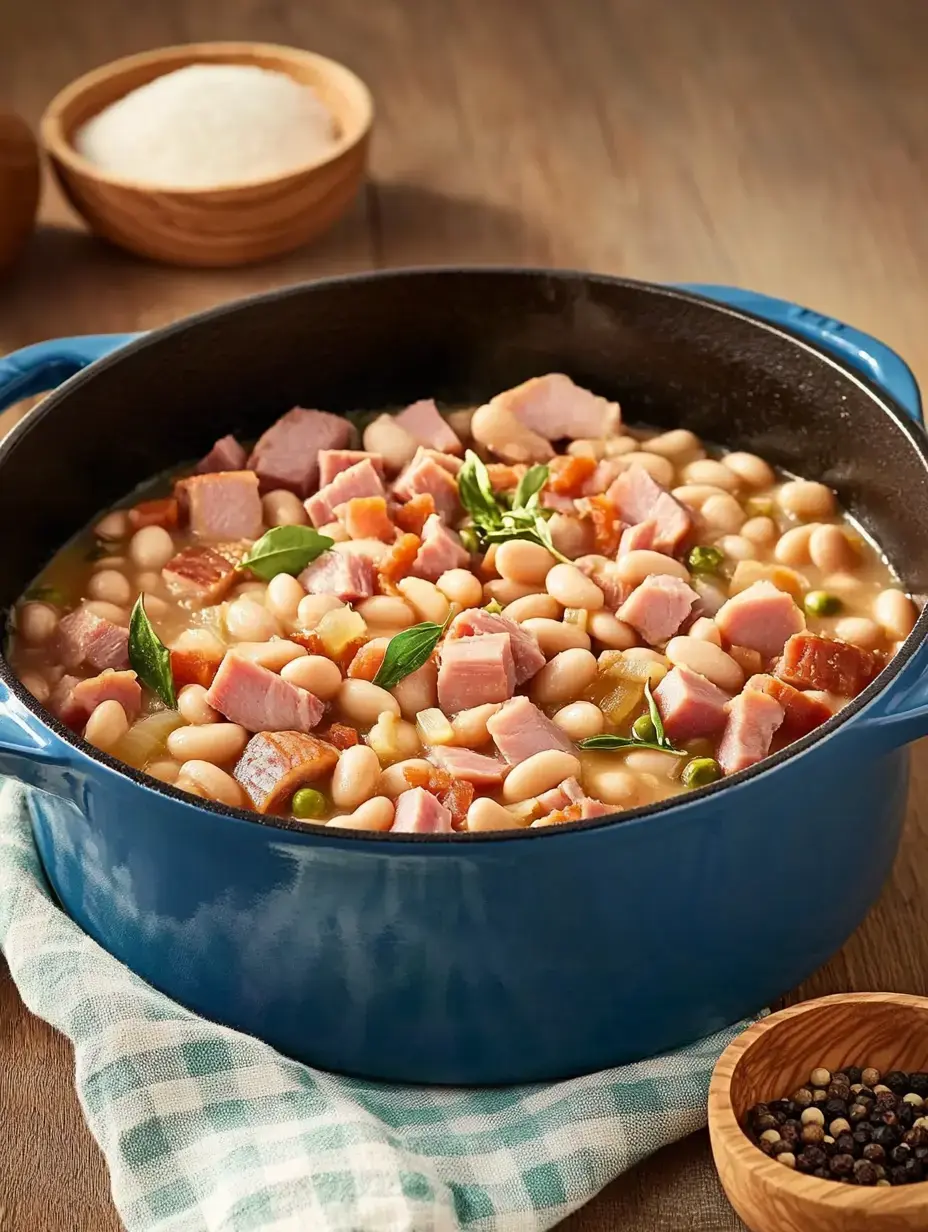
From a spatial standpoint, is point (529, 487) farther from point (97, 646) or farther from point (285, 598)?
point (97, 646)

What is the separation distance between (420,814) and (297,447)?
1031mm

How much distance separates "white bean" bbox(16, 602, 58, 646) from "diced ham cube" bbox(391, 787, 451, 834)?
0.75 meters

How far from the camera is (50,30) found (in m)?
5.11

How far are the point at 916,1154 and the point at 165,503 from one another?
1.66 meters

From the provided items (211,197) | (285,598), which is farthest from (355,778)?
(211,197)

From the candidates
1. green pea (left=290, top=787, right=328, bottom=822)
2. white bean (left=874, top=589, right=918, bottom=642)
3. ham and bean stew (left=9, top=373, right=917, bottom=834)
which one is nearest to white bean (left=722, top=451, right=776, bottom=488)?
ham and bean stew (left=9, top=373, right=917, bottom=834)

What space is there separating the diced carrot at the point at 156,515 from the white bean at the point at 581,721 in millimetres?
853

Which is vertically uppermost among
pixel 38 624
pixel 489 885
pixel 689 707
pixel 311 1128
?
pixel 489 885

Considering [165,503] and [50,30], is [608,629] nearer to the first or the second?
[165,503]

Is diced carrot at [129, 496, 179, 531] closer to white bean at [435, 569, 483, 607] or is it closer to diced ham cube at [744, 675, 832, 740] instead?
white bean at [435, 569, 483, 607]

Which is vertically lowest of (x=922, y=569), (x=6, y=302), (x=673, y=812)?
(x=6, y=302)

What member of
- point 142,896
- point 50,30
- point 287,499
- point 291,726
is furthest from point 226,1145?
point 50,30

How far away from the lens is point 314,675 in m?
2.50

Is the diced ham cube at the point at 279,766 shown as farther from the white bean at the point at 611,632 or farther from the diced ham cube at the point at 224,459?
the diced ham cube at the point at 224,459
